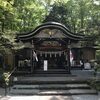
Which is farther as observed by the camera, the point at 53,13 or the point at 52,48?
the point at 53,13

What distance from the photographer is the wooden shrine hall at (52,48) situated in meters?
23.2

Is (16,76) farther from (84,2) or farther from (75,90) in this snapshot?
(84,2)

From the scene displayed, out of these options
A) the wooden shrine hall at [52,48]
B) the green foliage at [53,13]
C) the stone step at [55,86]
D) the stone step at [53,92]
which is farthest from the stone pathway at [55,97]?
the green foliage at [53,13]

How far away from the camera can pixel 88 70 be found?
2467cm

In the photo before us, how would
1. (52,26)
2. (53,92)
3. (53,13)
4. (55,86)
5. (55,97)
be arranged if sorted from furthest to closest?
(53,13)
(52,26)
(55,86)
(53,92)
(55,97)

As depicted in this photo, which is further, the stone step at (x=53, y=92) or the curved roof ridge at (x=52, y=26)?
the curved roof ridge at (x=52, y=26)

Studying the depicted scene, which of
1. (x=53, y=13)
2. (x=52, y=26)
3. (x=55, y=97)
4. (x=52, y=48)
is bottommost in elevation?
(x=55, y=97)

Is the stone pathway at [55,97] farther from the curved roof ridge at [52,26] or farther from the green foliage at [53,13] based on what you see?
the green foliage at [53,13]

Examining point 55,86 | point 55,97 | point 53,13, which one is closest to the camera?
point 55,97

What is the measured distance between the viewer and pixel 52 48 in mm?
24531

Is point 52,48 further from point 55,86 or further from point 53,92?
point 53,92

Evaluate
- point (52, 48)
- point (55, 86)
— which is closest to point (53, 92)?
point (55, 86)

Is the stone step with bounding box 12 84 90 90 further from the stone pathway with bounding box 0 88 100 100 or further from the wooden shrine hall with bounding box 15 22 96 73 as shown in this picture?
the wooden shrine hall with bounding box 15 22 96 73

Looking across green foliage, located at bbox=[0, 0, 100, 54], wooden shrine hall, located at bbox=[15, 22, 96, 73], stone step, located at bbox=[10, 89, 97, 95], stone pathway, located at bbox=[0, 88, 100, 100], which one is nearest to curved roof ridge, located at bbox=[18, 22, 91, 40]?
wooden shrine hall, located at bbox=[15, 22, 96, 73]
